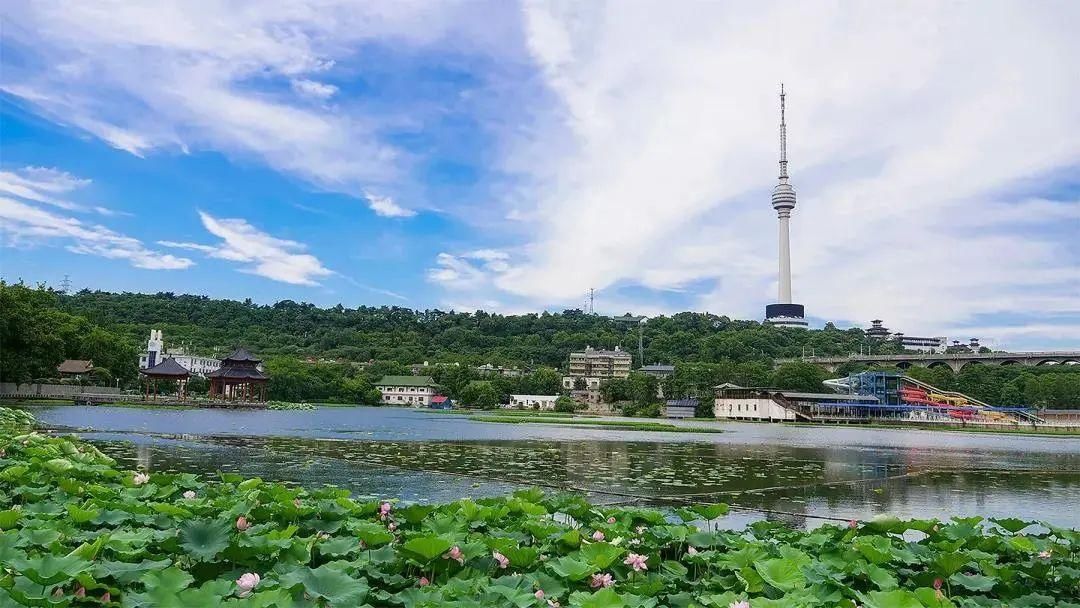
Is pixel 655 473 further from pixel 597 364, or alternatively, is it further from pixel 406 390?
pixel 597 364

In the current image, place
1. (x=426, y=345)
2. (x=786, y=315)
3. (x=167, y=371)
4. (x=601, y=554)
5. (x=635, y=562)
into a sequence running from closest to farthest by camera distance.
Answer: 1. (x=601, y=554)
2. (x=635, y=562)
3. (x=167, y=371)
4. (x=426, y=345)
5. (x=786, y=315)

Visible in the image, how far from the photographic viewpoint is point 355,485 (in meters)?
11.2

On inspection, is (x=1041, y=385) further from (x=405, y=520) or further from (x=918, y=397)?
(x=405, y=520)

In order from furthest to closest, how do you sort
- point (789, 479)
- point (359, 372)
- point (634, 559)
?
point (359, 372) < point (789, 479) < point (634, 559)

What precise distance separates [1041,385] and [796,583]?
92855mm

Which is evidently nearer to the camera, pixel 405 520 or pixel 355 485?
pixel 405 520

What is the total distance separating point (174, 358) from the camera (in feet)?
277

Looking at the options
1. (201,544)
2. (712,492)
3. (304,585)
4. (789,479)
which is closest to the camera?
(304,585)

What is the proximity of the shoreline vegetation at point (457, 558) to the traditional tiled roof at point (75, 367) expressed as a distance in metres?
61.6

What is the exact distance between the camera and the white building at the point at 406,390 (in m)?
94.8

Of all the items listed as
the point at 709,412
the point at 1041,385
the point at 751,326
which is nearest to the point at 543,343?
the point at 751,326

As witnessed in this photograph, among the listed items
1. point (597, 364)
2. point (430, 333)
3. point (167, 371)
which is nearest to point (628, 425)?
point (167, 371)

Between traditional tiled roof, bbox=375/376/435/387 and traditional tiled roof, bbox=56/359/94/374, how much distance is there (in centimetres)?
4066

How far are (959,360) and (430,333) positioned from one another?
278ft
